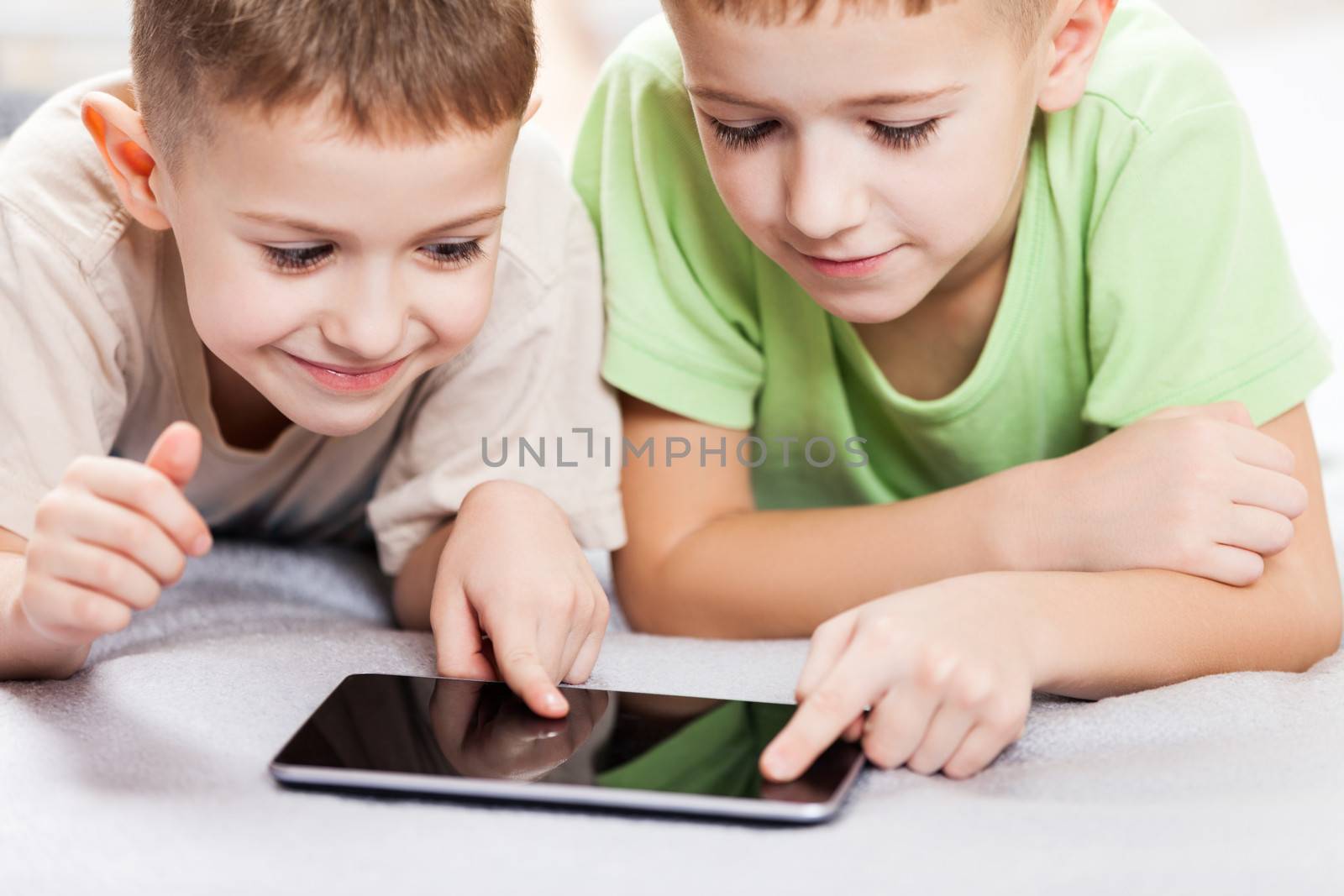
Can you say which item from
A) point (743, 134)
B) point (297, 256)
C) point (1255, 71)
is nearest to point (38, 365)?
point (297, 256)

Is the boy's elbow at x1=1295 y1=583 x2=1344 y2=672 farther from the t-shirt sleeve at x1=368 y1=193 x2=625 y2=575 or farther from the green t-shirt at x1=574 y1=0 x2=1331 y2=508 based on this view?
the t-shirt sleeve at x1=368 y1=193 x2=625 y2=575

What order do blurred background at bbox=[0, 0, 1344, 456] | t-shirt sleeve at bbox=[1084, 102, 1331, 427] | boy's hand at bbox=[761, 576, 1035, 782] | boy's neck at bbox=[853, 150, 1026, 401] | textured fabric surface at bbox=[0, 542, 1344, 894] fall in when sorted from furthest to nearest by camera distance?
blurred background at bbox=[0, 0, 1344, 456] → boy's neck at bbox=[853, 150, 1026, 401] → t-shirt sleeve at bbox=[1084, 102, 1331, 427] → boy's hand at bbox=[761, 576, 1035, 782] → textured fabric surface at bbox=[0, 542, 1344, 894]

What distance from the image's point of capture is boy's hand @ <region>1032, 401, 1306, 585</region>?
839mm

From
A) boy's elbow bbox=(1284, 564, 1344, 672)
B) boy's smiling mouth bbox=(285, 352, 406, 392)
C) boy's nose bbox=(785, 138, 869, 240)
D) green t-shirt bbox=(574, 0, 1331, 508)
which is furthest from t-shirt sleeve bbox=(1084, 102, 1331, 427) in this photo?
boy's smiling mouth bbox=(285, 352, 406, 392)

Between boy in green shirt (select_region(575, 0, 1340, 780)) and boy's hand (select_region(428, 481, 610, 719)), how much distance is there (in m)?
0.15

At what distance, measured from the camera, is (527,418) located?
3.27 ft

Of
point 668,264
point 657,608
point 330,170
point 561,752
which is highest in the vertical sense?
point 330,170

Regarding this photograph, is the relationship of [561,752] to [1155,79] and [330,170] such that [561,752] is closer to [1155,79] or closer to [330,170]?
[330,170]

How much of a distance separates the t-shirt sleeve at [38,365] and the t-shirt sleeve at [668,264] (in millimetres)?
329

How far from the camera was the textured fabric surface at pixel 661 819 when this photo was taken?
0.58m

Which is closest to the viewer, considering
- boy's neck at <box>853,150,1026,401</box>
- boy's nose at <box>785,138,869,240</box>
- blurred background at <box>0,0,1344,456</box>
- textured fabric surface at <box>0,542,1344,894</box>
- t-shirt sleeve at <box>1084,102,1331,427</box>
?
textured fabric surface at <box>0,542,1344,894</box>

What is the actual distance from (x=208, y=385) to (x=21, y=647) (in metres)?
0.26

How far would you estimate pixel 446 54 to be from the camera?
0.76 m

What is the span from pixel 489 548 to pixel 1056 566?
1.08 feet
